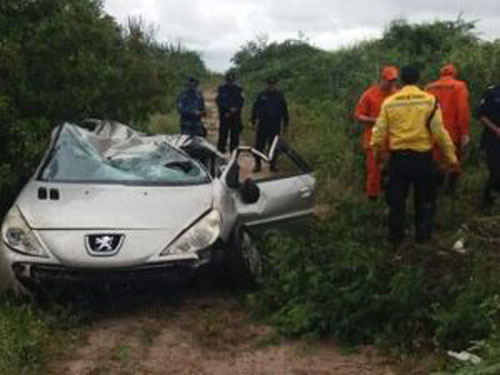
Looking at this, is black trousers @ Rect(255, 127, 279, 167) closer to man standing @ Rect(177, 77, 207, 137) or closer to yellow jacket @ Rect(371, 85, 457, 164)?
man standing @ Rect(177, 77, 207, 137)

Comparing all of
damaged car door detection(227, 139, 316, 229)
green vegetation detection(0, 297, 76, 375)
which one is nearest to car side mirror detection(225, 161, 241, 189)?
damaged car door detection(227, 139, 316, 229)

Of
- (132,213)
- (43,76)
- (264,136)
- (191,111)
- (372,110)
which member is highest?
(43,76)

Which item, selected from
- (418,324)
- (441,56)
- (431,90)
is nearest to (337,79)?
(441,56)

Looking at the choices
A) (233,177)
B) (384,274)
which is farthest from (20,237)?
(384,274)

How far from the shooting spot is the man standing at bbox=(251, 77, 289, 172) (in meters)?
14.2

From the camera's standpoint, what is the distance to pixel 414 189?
8.49 m

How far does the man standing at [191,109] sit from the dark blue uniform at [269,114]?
899 millimetres

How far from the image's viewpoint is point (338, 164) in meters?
14.0

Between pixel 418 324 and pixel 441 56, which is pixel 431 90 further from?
pixel 441 56

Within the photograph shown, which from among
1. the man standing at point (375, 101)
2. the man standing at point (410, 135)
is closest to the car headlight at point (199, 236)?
the man standing at point (410, 135)

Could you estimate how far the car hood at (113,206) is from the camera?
24.0ft

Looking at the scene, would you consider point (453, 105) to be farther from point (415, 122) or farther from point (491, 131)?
point (415, 122)

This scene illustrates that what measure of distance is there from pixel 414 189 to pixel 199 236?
2144 mm

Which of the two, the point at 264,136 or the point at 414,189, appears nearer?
the point at 414,189
